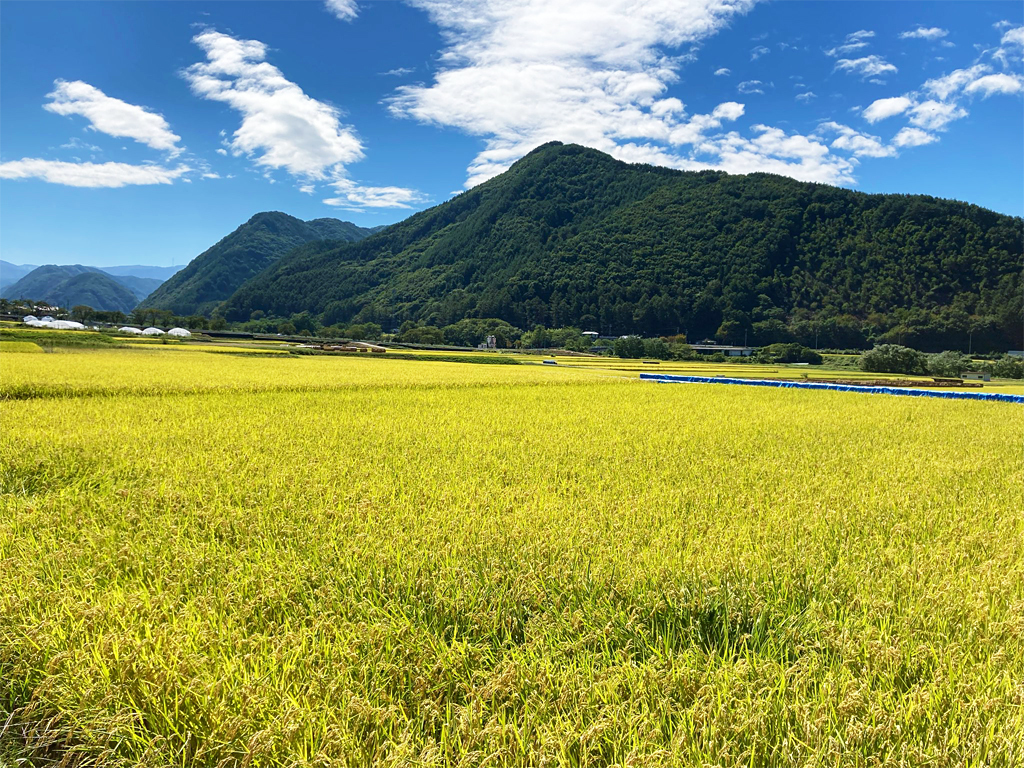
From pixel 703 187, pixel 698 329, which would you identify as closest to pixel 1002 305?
pixel 698 329

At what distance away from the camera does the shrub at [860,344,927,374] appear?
1736 inches

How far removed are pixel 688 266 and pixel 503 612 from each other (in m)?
132

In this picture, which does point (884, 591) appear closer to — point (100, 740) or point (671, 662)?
point (671, 662)

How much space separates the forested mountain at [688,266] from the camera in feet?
336

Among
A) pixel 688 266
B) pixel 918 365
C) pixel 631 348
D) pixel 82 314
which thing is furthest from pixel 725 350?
pixel 82 314

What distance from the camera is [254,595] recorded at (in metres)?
3.04

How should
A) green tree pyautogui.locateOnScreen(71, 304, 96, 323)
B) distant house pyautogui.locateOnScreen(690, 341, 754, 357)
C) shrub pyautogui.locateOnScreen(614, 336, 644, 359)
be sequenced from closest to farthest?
shrub pyautogui.locateOnScreen(614, 336, 644, 359) < green tree pyautogui.locateOnScreen(71, 304, 96, 323) < distant house pyautogui.locateOnScreen(690, 341, 754, 357)

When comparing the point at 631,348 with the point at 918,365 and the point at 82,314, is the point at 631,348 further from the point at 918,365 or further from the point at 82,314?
the point at 82,314

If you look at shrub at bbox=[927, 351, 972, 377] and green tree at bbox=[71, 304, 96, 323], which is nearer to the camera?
shrub at bbox=[927, 351, 972, 377]

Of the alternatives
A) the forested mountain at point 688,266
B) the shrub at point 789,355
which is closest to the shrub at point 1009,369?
the shrub at point 789,355

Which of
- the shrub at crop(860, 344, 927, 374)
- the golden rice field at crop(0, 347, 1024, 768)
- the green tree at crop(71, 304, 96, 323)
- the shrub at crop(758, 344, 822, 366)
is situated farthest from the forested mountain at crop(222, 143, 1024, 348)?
the golden rice field at crop(0, 347, 1024, 768)

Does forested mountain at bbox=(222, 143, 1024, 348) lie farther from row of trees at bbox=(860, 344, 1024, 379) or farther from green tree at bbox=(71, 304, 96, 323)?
green tree at bbox=(71, 304, 96, 323)

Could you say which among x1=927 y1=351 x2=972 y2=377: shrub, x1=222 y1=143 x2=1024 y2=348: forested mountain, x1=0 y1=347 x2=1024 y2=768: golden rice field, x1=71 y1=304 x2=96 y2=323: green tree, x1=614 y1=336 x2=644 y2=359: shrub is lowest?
x1=0 y1=347 x2=1024 y2=768: golden rice field

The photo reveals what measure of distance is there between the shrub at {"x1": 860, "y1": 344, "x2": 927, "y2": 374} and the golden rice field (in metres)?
46.8
